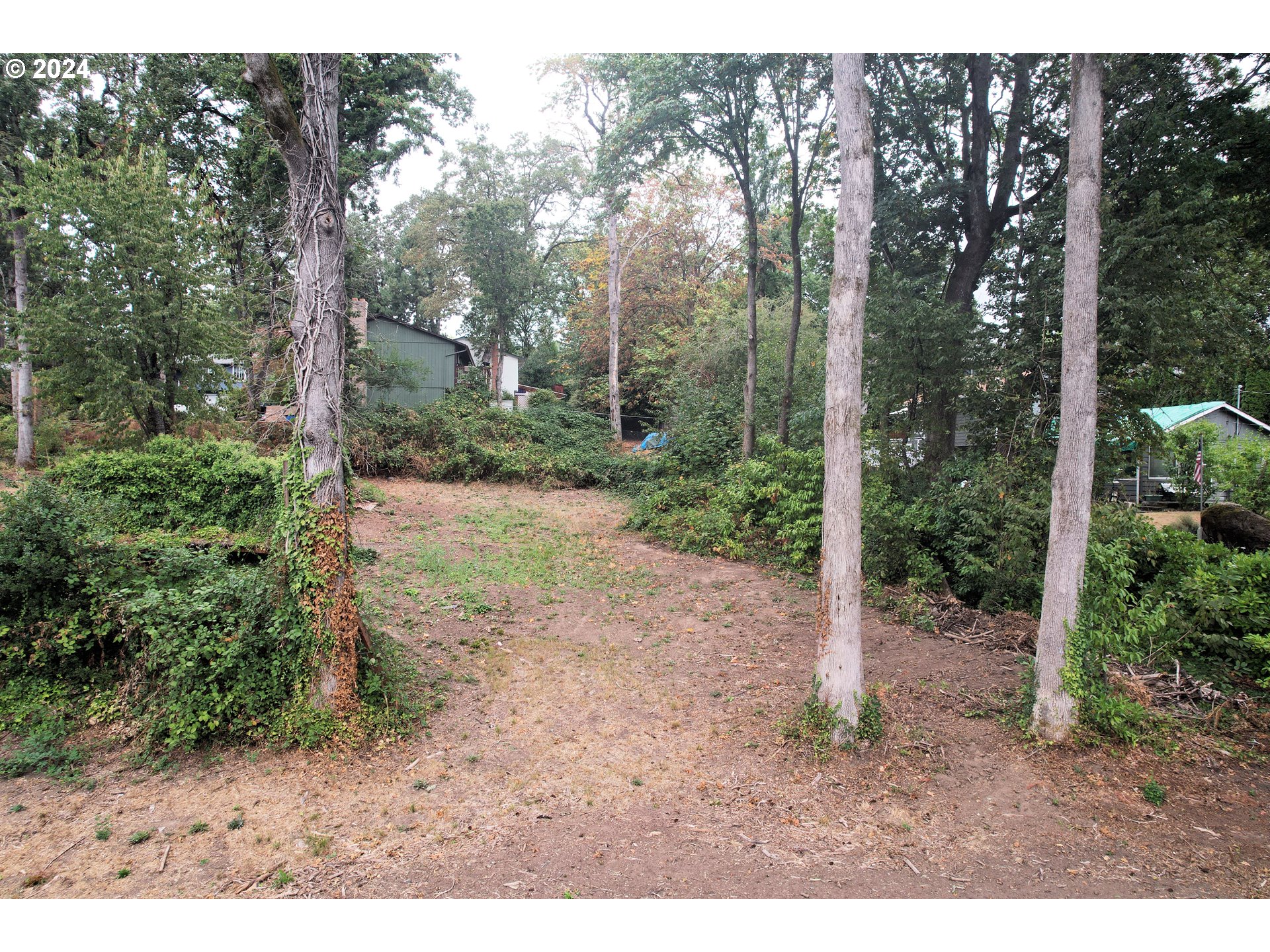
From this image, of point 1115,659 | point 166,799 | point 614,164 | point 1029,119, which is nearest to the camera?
point 166,799

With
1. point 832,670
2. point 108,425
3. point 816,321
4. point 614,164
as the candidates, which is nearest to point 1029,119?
point 816,321

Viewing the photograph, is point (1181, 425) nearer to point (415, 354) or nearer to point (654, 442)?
point (654, 442)

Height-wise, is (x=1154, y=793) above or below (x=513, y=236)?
below

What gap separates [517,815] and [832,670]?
257 centimetres

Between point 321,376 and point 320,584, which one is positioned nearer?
point 320,584

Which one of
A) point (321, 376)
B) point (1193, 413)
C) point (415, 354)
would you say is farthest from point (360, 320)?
point (1193, 413)

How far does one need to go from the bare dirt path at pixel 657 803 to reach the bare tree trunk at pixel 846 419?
2.35 ft

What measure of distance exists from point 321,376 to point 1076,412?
600cm

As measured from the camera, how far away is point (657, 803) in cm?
453

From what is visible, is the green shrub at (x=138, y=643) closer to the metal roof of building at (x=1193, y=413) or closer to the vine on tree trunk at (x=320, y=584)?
the vine on tree trunk at (x=320, y=584)

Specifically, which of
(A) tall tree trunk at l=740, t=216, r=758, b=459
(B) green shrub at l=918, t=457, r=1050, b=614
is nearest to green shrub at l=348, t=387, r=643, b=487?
(A) tall tree trunk at l=740, t=216, r=758, b=459

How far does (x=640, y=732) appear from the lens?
5.61 metres

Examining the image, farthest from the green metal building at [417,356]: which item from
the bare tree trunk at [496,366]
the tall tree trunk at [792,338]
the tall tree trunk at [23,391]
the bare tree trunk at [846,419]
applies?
the bare tree trunk at [846,419]

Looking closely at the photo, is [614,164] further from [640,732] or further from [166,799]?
[166,799]
